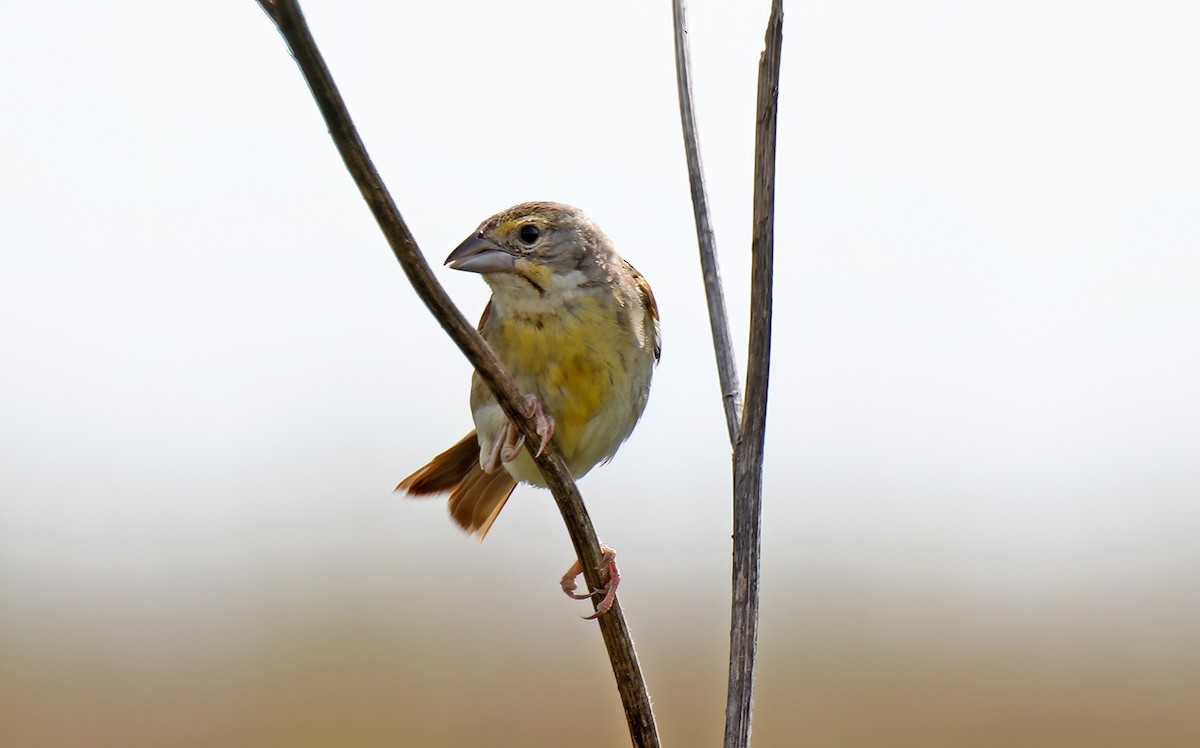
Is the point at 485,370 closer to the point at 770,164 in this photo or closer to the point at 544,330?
the point at 770,164

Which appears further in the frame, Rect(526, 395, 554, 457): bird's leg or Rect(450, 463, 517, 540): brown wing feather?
Rect(450, 463, 517, 540): brown wing feather

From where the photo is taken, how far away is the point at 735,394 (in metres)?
1.89

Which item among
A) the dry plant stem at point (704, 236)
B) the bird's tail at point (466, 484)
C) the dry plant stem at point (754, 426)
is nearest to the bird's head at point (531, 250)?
the bird's tail at point (466, 484)

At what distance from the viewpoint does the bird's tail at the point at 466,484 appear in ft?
12.4

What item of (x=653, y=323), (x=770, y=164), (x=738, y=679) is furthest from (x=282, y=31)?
(x=653, y=323)

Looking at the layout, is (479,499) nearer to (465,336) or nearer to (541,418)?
(541,418)

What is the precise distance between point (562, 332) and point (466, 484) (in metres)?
0.93

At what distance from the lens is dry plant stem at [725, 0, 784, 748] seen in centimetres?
162

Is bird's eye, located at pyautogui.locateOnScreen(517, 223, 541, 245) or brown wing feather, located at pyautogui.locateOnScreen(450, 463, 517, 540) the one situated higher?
bird's eye, located at pyautogui.locateOnScreen(517, 223, 541, 245)

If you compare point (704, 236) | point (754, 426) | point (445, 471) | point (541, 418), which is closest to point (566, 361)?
point (541, 418)

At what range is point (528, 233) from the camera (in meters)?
3.26

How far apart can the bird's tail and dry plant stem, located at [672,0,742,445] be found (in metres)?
1.91

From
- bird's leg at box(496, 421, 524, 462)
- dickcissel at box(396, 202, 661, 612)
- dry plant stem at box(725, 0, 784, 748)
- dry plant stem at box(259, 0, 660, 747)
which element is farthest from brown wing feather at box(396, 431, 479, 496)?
dry plant stem at box(725, 0, 784, 748)

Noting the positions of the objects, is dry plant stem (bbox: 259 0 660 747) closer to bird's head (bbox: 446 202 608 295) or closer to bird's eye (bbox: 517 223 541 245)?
bird's head (bbox: 446 202 608 295)
